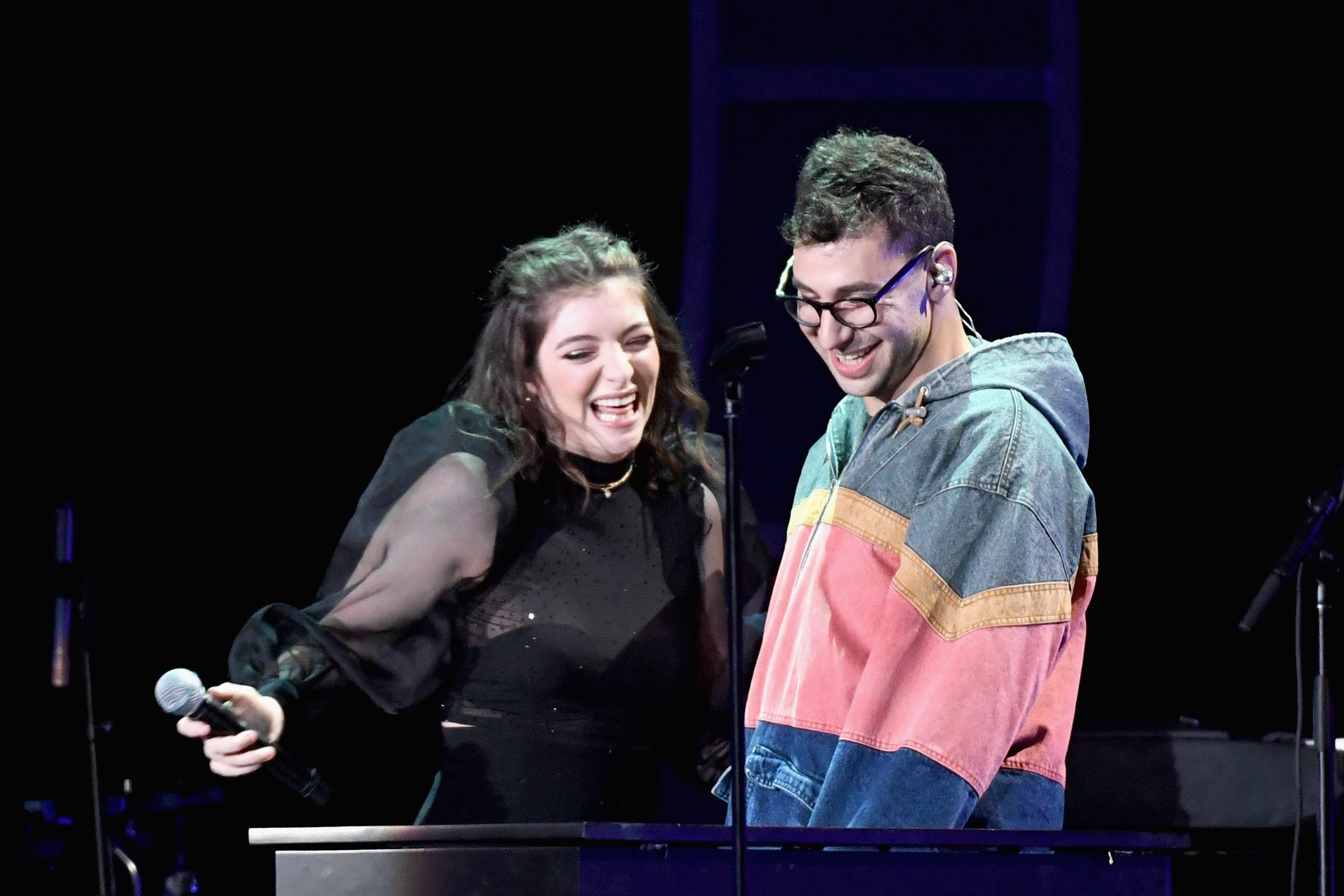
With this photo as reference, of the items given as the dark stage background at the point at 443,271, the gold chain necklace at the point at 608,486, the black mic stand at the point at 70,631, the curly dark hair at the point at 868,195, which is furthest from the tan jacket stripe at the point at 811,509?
the black mic stand at the point at 70,631

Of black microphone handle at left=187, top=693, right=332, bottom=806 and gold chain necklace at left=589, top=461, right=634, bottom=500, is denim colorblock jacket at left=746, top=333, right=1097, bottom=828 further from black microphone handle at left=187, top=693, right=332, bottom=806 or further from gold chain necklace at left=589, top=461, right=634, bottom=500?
gold chain necklace at left=589, top=461, right=634, bottom=500

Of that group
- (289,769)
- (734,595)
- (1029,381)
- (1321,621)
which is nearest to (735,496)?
(734,595)

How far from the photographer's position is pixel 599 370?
320 centimetres

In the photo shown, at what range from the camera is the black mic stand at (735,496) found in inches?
68.1

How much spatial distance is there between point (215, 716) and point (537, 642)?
3.14 ft

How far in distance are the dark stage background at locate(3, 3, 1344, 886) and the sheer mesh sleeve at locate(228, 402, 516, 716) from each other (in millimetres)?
867

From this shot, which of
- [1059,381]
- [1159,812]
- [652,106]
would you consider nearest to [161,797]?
[652,106]

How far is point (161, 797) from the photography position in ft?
14.0

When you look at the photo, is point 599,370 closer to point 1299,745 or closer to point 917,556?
point 917,556

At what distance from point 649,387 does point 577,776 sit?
0.80m

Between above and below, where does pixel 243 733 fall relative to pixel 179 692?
below

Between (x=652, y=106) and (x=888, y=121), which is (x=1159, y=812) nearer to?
(x=888, y=121)

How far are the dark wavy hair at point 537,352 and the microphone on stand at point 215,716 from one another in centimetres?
93

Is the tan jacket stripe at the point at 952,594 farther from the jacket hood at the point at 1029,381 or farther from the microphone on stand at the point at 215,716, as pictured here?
the microphone on stand at the point at 215,716
